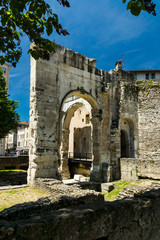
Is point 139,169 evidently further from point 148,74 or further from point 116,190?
point 148,74

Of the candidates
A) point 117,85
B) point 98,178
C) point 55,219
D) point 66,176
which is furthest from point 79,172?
point 55,219

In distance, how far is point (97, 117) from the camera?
1279 centimetres

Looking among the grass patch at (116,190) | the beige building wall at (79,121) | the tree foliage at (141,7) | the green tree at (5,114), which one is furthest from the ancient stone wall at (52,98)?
the beige building wall at (79,121)

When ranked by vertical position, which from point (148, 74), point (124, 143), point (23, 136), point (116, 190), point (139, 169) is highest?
point (148, 74)

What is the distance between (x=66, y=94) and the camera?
1106cm

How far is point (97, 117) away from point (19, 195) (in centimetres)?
690

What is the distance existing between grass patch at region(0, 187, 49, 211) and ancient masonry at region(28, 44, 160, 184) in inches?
31.0

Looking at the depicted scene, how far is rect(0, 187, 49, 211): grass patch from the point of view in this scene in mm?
6884

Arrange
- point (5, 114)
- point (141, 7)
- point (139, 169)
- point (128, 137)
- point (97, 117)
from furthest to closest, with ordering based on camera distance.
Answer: point (128, 137) < point (5, 114) < point (97, 117) < point (139, 169) < point (141, 7)

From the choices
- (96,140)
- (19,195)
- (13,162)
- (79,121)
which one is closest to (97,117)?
(96,140)

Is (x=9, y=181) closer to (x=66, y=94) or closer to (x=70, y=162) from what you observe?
(x=70, y=162)

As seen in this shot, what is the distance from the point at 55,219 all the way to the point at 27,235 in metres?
0.39

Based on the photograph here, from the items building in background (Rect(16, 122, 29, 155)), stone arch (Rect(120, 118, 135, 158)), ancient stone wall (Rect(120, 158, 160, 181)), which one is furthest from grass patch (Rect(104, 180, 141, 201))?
building in background (Rect(16, 122, 29, 155))

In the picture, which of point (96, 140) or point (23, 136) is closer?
point (96, 140)
